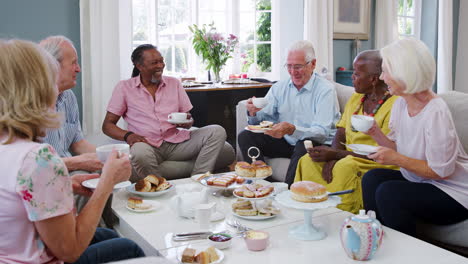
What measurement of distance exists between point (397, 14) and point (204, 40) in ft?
8.75

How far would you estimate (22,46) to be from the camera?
1041 mm

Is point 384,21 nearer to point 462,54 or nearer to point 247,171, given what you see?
point 462,54

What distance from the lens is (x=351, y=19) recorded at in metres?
5.65

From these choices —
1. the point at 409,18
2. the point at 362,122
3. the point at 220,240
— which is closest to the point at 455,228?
the point at 362,122

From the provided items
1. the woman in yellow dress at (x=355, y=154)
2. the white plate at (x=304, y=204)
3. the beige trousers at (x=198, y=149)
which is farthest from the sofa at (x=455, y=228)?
the beige trousers at (x=198, y=149)

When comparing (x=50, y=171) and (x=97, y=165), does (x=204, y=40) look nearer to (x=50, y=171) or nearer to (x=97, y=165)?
(x=97, y=165)

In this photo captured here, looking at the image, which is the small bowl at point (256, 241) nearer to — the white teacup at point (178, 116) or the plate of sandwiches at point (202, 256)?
the plate of sandwiches at point (202, 256)

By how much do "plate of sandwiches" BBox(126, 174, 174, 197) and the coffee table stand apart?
133mm

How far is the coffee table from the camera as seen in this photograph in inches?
59.6

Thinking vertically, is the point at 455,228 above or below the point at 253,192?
below

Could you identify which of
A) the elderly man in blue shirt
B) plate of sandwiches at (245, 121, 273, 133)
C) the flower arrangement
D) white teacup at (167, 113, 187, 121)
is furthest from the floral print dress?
the flower arrangement

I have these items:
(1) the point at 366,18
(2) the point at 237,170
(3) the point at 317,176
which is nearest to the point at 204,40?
(1) the point at 366,18

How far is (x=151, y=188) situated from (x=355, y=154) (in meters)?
1.08

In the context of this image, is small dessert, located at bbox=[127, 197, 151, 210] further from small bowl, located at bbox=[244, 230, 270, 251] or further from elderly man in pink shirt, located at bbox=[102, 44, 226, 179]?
elderly man in pink shirt, located at bbox=[102, 44, 226, 179]
